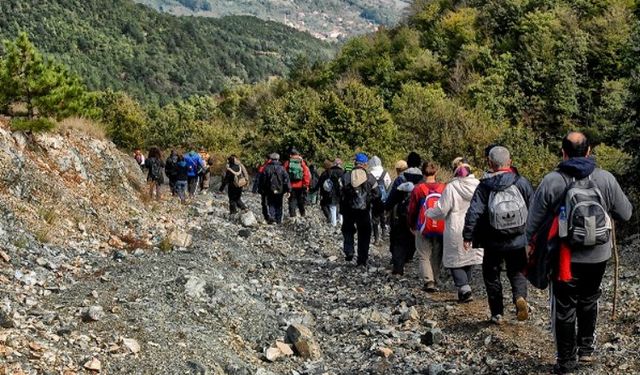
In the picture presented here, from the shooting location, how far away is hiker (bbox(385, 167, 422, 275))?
10102 mm

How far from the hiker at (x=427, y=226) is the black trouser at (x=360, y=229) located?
6.99 ft

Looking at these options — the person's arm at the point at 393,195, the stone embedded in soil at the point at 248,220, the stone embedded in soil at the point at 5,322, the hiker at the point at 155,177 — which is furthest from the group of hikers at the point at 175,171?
the stone embedded in soil at the point at 5,322

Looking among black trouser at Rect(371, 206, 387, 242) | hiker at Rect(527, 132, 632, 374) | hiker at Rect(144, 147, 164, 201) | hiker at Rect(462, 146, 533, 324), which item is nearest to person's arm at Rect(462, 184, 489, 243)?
hiker at Rect(462, 146, 533, 324)

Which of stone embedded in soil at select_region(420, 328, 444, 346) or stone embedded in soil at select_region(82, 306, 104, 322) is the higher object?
stone embedded in soil at select_region(82, 306, 104, 322)

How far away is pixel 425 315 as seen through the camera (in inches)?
329

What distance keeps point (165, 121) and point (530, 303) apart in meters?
59.7

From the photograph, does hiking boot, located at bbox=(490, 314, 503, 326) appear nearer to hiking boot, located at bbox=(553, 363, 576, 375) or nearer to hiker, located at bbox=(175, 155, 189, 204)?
hiking boot, located at bbox=(553, 363, 576, 375)

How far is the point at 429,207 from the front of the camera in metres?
9.11

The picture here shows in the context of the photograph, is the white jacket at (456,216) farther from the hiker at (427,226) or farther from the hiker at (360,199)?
the hiker at (360,199)

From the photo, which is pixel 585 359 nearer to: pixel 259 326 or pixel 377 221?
pixel 259 326

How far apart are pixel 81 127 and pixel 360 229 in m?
9.36

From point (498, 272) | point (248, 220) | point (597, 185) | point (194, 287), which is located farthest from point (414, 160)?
point (248, 220)

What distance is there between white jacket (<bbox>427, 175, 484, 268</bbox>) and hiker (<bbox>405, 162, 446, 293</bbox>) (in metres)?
0.51

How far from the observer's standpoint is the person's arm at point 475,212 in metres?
6.99
